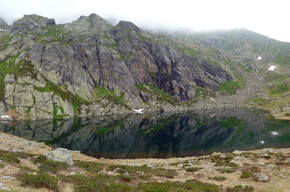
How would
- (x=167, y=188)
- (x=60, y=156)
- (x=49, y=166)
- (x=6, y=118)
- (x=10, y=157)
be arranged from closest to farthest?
(x=167, y=188), (x=49, y=166), (x=10, y=157), (x=60, y=156), (x=6, y=118)

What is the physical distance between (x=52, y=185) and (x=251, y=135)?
91.4 metres

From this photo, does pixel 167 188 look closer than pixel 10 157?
Yes

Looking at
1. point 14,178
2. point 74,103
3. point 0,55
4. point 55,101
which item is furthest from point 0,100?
point 14,178

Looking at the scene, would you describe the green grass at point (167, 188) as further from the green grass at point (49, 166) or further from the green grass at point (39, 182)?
the green grass at point (49, 166)

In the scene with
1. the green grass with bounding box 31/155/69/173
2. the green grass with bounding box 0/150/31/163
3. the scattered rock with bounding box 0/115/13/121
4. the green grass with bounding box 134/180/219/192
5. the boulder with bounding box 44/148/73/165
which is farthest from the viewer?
the scattered rock with bounding box 0/115/13/121

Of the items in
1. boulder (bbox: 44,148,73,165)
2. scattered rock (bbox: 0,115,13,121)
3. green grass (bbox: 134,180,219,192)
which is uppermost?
green grass (bbox: 134,180,219,192)

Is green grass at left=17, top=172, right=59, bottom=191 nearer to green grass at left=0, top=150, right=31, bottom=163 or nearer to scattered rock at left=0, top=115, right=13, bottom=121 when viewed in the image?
green grass at left=0, top=150, right=31, bottom=163

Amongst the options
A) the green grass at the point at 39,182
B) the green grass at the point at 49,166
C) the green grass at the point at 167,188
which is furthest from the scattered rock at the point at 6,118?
the green grass at the point at 167,188

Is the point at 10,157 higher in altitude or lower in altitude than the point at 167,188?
lower

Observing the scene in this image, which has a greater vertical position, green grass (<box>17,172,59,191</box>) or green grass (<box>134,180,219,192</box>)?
green grass (<box>17,172,59,191</box>)

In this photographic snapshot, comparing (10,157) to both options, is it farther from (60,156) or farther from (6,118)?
(6,118)

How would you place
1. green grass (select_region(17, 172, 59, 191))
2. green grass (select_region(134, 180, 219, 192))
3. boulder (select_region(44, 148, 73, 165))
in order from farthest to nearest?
1. boulder (select_region(44, 148, 73, 165))
2. green grass (select_region(134, 180, 219, 192))
3. green grass (select_region(17, 172, 59, 191))

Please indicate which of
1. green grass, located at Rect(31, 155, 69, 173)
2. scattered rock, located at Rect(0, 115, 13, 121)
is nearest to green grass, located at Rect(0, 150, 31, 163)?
green grass, located at Rect(31, 155, 69, 173)

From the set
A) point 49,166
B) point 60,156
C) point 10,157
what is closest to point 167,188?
point 49,166
